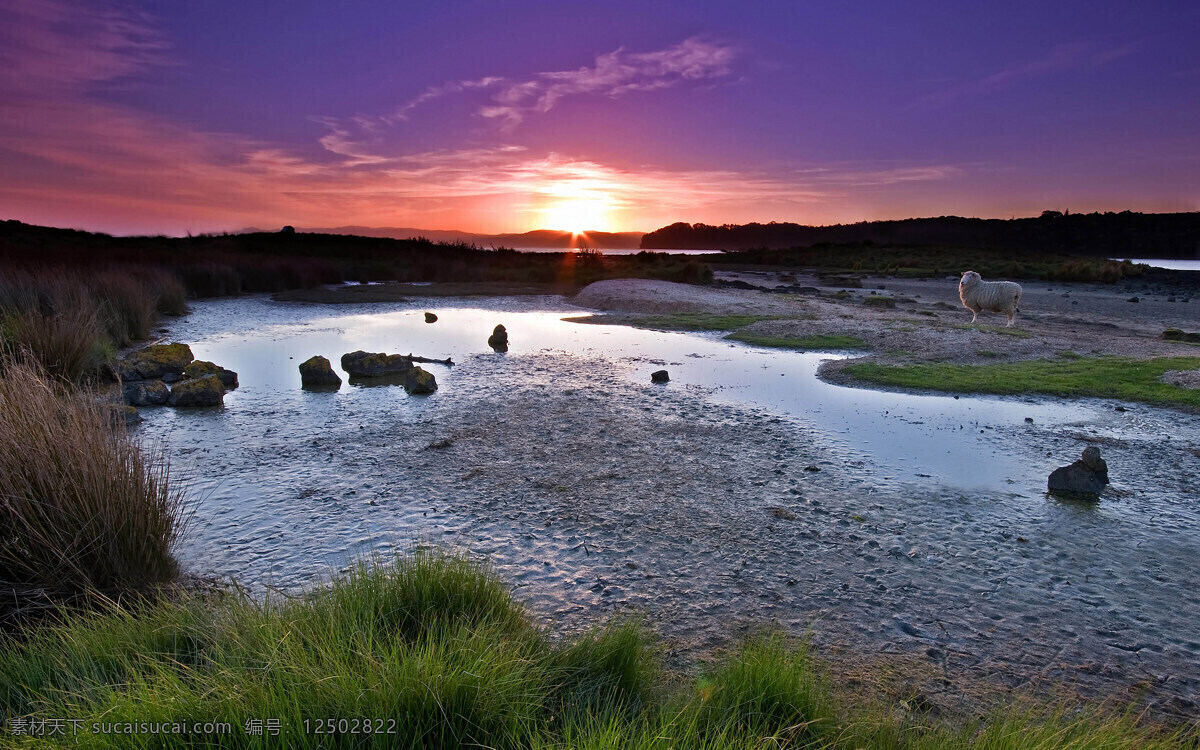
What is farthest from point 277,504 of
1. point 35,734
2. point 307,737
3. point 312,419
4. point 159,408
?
point 159,408

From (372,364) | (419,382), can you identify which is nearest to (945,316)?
(419,382)

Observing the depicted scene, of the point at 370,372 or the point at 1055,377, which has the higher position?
the point at 370,372

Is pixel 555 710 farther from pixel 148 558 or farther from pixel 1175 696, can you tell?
pixel 1175 696

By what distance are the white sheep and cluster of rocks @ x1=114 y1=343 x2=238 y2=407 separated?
1547 cm

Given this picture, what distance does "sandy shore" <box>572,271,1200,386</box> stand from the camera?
11.5 metres

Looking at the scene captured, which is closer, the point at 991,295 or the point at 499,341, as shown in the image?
the point at 499,341

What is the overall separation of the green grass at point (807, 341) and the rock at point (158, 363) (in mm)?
9736

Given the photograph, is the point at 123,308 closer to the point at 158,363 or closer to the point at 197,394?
the point at 158,363

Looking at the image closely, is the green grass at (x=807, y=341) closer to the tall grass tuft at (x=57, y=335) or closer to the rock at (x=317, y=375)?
the rock at (x=317, y=375)

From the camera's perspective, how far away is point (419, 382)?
8141 mm

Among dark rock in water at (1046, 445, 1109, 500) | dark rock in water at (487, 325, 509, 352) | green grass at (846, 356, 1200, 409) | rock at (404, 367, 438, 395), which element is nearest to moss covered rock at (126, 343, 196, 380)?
rock at (404, 367, 438, 395)

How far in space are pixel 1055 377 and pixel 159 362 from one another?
493 inches

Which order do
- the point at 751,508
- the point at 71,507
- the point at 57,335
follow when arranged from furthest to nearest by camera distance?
the point at 57,335
the point at 751,508
the point at 71,507

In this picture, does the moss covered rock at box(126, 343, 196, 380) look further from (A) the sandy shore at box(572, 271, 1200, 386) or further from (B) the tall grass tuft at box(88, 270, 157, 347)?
(A) the sandy shore at box(572, 271, 1200, 386)
